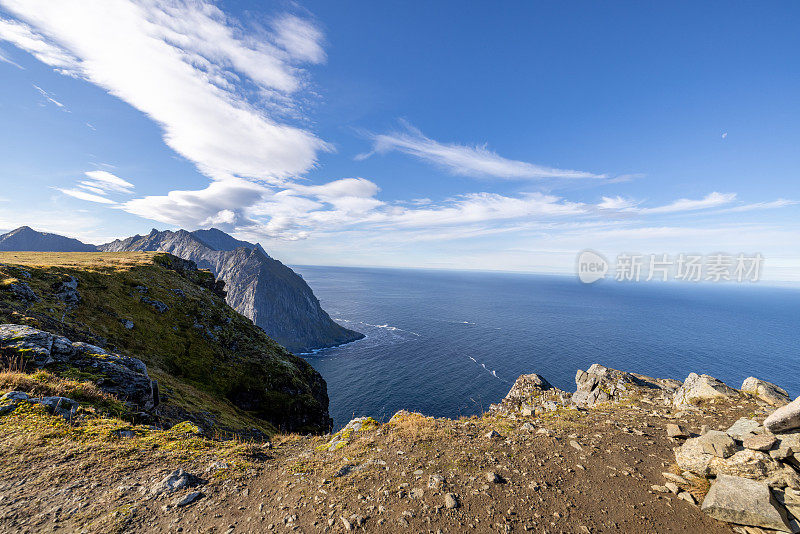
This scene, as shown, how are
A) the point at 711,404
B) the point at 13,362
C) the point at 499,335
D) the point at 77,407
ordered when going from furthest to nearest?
the point at 499,335, the point at 711,404, the point at 13,362, the point at 77,407

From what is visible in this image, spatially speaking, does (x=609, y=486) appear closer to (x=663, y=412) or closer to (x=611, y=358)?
(x=663, y=412)

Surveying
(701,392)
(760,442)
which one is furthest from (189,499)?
(701,392)

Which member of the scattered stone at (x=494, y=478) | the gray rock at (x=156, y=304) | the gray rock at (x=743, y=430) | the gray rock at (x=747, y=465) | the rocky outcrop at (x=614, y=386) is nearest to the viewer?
the gray rock at (x=747, y=465)

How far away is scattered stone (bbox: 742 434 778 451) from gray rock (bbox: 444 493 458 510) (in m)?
9.69

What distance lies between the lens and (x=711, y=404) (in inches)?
653

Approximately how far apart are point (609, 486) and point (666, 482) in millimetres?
1950

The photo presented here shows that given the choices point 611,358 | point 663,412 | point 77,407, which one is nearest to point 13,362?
point 77,407

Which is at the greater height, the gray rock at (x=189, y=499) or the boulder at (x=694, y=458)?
the boulder at (x=694, y=458)

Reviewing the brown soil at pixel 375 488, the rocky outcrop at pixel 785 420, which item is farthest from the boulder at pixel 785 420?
the brown soil at pixel 375 488

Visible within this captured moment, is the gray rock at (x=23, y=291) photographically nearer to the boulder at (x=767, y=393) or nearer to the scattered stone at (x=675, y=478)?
the scattered stone at (x=675, y=478)

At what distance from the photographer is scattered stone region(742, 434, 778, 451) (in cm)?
850

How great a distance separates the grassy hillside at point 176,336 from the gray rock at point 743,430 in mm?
27117

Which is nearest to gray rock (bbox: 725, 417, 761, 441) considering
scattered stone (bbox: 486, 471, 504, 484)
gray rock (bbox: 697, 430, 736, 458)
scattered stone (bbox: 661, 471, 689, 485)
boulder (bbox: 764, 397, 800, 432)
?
boulder (bbox: 764, 397, 800, 432)

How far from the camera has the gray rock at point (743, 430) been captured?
32.3ft
